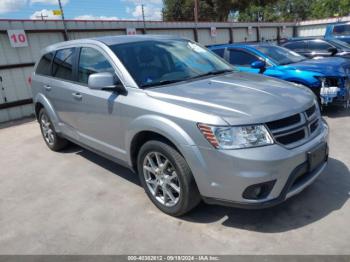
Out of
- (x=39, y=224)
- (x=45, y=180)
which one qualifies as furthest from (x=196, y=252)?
(x=45, y=180)

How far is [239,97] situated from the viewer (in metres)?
3.14

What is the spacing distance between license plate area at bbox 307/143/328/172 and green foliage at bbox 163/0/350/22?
24311 mm

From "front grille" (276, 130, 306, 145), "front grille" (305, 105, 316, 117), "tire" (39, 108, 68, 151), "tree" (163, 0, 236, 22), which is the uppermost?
"tree" (163, 0, 236, 22)

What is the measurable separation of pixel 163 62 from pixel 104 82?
2.51 feet

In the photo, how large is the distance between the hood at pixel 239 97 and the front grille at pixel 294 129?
53 mm

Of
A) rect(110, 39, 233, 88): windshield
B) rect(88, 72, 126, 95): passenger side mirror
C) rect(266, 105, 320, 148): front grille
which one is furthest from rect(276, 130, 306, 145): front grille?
rect(88, 72, 126, 95): passenger side mirror

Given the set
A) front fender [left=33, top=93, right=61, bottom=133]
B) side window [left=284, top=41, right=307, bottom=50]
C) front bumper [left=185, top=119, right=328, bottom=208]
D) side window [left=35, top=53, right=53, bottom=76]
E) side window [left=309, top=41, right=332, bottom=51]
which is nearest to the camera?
front bumper [left=185, top=119, right=328, bottom=208]

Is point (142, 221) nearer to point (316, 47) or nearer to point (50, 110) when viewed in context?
point (50, 110)

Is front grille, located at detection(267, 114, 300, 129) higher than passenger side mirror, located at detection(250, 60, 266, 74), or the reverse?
front grille, located at detection(267, 114, 300, 129)

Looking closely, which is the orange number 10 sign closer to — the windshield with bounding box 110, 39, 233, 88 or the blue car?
the blue car

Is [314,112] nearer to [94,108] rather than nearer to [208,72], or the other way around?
[208,72]

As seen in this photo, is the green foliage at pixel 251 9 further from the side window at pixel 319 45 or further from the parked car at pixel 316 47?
the side window at pixel 319 45

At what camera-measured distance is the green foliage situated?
106 ft

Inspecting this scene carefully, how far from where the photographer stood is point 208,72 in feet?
13.1
